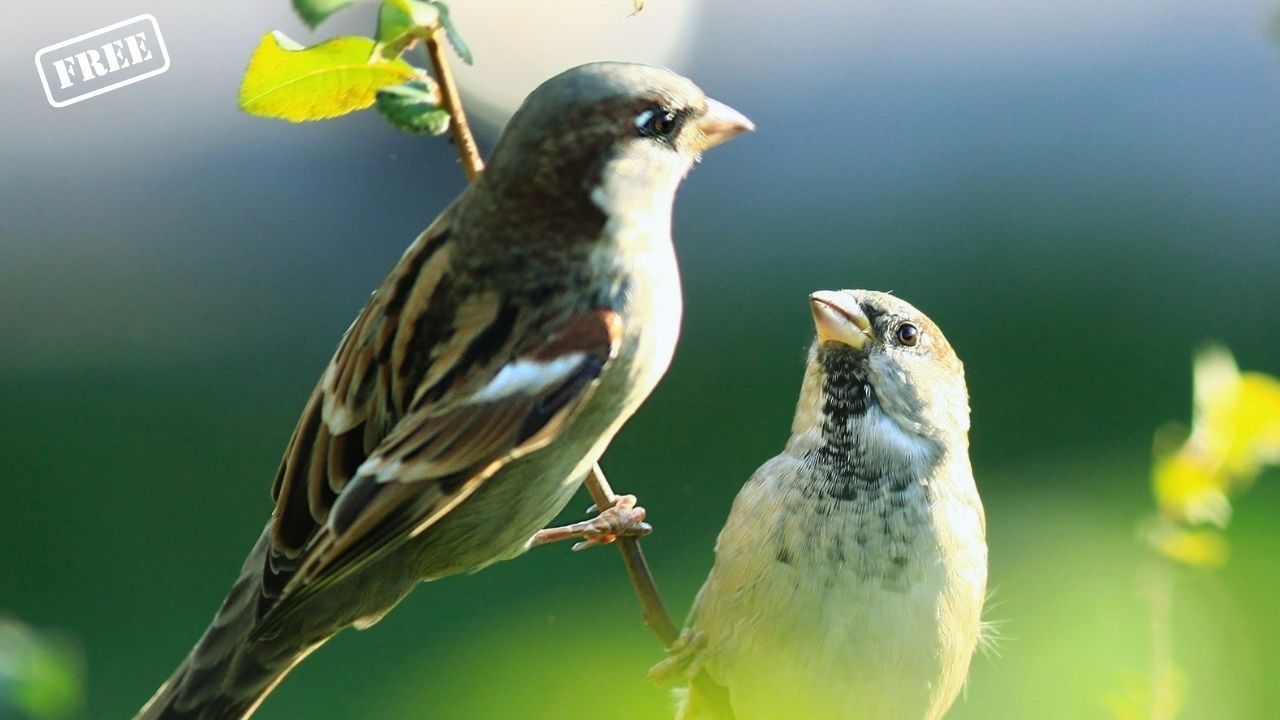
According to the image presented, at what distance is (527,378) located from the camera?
0.90m

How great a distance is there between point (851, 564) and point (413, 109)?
2.22 feet

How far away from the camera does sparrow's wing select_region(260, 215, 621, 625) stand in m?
0.90

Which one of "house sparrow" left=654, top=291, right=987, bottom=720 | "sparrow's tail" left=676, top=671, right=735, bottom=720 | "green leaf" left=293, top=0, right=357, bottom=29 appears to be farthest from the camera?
"sparrow's tail" left=676, top=671, right=735, bottom=720

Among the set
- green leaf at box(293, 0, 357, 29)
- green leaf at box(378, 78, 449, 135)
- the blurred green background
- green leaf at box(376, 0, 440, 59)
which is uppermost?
green leaf at box(293, 0, 357, 29)

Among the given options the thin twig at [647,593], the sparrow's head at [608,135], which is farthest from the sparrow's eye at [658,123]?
the thin twig at [647,593]

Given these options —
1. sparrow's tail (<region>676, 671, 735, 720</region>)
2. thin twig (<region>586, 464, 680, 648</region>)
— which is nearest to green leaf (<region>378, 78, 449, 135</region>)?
thin twig (<region>586, 464, 680, 648</region>)

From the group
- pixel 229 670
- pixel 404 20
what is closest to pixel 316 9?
pixel 404 20

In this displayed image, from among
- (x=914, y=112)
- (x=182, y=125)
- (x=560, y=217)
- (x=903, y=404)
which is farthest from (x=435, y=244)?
(x=914, y=112)

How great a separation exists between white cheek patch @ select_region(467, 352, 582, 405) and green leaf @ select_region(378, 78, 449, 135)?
0.24 m

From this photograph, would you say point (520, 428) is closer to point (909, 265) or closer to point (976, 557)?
point (976, 557)

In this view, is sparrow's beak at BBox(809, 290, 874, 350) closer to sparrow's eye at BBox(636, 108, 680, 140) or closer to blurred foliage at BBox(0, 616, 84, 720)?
sparrow's eye at BBox(636, 108, 680, 140)

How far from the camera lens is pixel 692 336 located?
283 cm

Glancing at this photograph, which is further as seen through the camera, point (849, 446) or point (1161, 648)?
point (849, 446)

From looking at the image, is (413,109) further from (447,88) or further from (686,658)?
(686,658)
